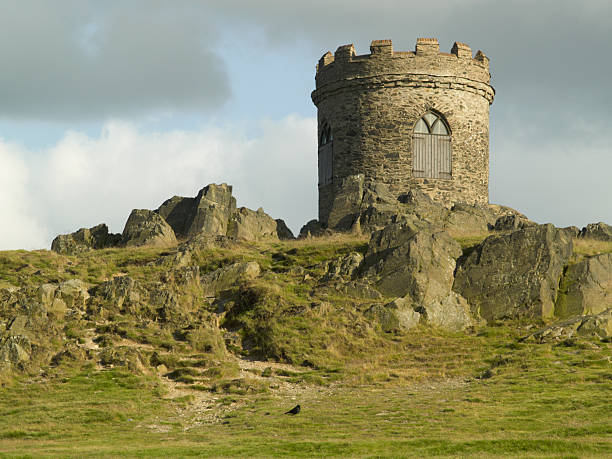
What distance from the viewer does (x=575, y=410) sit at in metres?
22.1

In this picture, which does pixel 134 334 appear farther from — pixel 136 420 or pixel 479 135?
pixel 479 135

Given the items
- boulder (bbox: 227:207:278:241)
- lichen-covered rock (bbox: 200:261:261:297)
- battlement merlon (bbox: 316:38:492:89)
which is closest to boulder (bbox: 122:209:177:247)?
boulder (bbox: 227:207:278:241)

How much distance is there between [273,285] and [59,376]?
10.3m

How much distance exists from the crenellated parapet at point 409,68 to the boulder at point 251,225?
815 cm

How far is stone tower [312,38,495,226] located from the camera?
152 feet

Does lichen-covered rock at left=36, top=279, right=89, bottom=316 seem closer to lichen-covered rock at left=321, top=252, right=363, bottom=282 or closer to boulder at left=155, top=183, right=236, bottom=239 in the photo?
lichen-covered rock at left=321, top=252, right=363, bottom=282

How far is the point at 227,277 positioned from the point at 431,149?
15.9 metres

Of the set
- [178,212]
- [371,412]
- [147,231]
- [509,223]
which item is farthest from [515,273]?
[178,212]

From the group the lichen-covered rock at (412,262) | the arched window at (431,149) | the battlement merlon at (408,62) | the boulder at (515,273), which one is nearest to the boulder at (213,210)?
the battlement merlon at (408,62)

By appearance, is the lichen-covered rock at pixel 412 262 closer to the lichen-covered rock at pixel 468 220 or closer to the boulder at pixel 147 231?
the lichen-covered rock at pixel 468 220

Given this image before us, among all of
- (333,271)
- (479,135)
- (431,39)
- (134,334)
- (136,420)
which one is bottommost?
(136,420)

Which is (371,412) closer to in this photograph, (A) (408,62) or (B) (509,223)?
(B) (509,223)

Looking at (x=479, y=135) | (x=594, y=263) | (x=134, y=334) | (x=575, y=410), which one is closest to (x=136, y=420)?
(x=134, y=334)

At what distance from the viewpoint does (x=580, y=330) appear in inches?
1208
